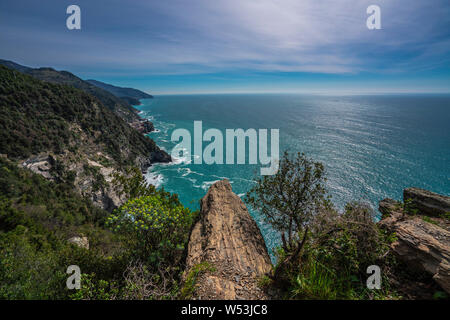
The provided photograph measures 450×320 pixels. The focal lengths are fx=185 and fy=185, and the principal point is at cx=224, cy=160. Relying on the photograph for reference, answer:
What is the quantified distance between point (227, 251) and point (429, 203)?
12782 millimetres

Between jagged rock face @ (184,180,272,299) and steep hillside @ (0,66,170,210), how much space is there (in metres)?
65.2

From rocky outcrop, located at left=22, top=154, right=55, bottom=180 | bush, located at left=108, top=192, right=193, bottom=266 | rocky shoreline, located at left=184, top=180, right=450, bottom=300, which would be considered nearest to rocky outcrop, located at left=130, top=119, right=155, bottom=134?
rocky outcrop, located at left=22, top=154, right=55, bottom=180

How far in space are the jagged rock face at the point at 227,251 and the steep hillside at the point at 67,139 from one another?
6517 cm

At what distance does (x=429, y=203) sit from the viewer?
448 inches

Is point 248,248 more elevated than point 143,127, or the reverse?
point 143,127

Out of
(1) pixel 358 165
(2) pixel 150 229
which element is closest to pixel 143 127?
(1) pixel 358 165

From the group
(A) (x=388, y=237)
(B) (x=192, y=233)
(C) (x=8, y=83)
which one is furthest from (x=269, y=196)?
(C) (x=8, y=83)

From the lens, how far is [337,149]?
264 ft

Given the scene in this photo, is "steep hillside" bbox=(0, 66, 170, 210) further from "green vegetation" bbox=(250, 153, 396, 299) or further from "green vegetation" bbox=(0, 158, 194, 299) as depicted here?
"green vegetation" bbox=(250, 153, 396, 299)

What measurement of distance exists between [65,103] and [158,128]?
82.4 metres

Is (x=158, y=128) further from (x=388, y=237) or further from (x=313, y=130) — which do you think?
(x=388, y=237)

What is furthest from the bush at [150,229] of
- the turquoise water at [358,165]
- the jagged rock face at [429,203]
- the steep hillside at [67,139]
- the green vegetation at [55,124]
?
the green vegetation at [55,124]

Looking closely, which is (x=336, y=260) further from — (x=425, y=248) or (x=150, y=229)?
(x=150, y=229)

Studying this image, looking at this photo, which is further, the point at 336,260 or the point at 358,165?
the point at 358,165
